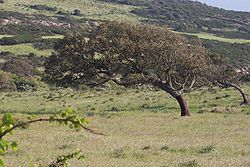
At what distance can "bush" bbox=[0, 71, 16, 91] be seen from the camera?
194ft

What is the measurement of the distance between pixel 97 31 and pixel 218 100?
14016 mm

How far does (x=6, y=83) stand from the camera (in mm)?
60812

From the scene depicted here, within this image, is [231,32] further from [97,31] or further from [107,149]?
[107,149]

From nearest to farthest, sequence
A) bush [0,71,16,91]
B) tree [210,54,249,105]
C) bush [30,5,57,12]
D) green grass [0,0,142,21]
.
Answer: tree [210,54,249,105] < bush [0,71,16,91] < green grass [0,0,142,21] < bush [30,5,57,12]

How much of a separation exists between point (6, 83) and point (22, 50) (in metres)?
33.2

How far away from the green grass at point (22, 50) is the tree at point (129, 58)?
56.2m

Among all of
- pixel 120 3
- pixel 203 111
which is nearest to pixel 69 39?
pixel 203 111

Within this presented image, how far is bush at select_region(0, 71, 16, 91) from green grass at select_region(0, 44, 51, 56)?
2716 cm

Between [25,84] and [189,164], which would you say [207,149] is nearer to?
[189,164]

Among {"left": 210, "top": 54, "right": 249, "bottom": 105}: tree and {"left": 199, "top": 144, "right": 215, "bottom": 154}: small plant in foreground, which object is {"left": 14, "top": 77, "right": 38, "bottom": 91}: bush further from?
{"left": 199, "top": 144, "right": 215, "bottom": 154}: small plant in foreground

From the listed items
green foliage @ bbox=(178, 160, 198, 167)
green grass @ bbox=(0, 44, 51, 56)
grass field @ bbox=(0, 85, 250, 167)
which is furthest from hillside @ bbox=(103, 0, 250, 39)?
green foliage @ bbox=(178, 160, 198, 167)

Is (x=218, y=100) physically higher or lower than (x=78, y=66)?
lower

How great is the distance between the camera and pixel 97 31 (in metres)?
34.2

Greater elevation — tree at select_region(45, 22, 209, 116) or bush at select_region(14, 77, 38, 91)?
tree at select_region(45, 22, 209, 116)
